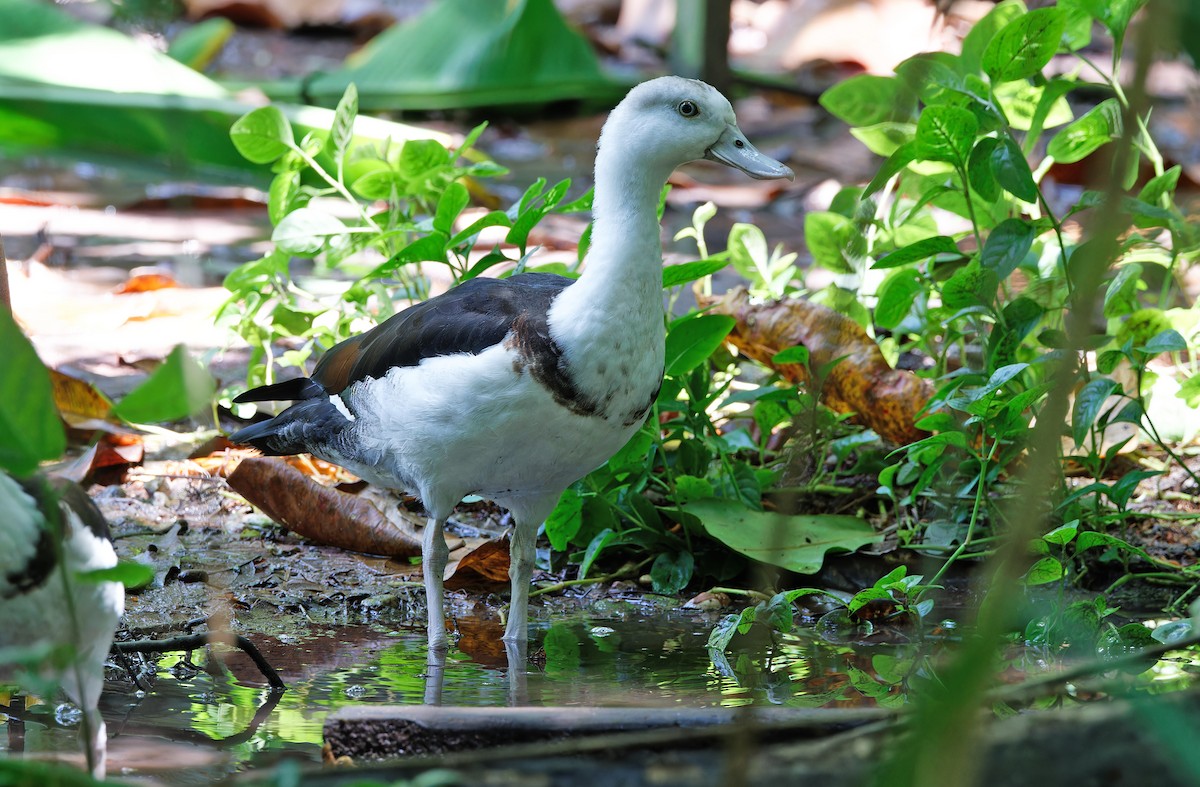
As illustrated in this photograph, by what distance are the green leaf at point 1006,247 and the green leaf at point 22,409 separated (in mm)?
2293

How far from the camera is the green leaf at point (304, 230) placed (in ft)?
12.3

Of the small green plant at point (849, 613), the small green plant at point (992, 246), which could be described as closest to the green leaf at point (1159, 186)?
the small green plant at point (992, 246)

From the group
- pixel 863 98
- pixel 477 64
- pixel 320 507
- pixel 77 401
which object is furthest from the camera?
pixel 477 64

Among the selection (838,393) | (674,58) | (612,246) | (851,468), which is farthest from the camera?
(674,58)

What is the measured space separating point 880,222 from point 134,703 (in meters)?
2.49

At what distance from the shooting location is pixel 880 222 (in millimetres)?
4086

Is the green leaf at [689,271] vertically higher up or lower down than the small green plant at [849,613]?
higher up

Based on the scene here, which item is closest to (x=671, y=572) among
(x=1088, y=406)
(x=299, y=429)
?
→ (x=299, y=429)

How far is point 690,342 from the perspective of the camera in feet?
11.8

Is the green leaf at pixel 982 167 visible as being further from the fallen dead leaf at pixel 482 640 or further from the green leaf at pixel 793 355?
the fallen dead leaf at pixel 482 640

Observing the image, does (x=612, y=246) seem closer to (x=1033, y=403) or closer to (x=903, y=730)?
(x=1033, y=403)

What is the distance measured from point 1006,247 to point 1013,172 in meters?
0.19

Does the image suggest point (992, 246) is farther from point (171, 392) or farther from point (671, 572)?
point (171, 392)

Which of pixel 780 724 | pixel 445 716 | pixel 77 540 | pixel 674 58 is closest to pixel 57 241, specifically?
pixel 674 58
